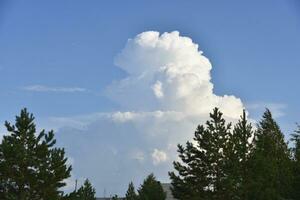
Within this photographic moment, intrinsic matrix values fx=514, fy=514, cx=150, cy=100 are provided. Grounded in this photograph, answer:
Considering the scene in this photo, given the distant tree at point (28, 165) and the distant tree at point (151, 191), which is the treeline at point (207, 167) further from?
the distant tree at point (151, 191)

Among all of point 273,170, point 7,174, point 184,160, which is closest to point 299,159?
point 273,170

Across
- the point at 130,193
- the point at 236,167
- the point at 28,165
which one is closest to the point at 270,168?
the point at 236,167

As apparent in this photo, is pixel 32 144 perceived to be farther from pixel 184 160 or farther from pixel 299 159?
pixel 299 159

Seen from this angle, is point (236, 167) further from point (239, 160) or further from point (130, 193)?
point (130, 193)

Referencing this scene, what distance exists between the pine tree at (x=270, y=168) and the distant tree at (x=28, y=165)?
1346 cm

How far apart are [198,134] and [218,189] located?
469cm

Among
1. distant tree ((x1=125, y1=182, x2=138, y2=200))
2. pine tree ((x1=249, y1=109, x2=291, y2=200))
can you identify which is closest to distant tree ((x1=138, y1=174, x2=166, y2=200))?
distant tree ((x1=125, y1=182, x2=138, y2=200))

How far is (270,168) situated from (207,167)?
16.8 feet

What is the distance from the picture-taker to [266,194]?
34.7 meters

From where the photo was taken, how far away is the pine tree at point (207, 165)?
1496 inches

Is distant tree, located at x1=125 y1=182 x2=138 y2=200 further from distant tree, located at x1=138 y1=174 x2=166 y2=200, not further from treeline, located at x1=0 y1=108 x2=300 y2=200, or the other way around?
treeline, located at x1=0 y1=108 x2=300 y2=200

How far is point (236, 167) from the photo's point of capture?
121 feet

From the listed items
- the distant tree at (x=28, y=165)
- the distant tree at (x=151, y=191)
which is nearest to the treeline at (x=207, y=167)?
the distant tree at (x=28, y=165)

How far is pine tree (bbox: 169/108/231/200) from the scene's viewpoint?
125ft
